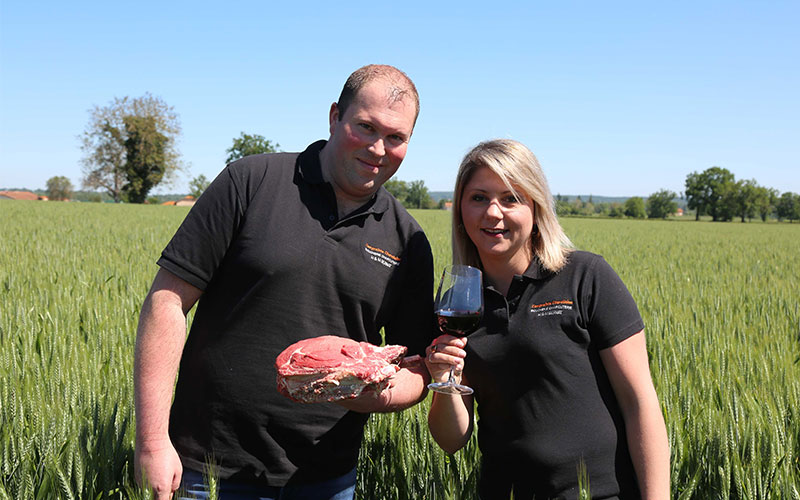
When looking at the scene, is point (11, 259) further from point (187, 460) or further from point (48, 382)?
point (187, 460)

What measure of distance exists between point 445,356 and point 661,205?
125 m

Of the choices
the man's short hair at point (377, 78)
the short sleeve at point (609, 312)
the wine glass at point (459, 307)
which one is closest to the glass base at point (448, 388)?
the wine glass at point (459, 307)

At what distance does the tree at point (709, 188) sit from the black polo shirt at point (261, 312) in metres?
111

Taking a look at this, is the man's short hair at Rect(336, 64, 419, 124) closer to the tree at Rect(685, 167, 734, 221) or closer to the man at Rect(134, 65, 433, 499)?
the man at Rect(134, 65, 433, 499)

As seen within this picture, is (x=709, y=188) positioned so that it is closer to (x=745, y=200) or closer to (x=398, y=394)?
(x=745, y=200)

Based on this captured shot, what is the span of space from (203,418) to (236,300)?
392mm

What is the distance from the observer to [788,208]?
101 meters

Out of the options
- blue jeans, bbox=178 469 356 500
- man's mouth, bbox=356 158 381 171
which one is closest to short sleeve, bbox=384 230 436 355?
man's mouth, bbox=356 158 381 171

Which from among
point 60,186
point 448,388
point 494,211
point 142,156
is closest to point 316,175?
point 494,211

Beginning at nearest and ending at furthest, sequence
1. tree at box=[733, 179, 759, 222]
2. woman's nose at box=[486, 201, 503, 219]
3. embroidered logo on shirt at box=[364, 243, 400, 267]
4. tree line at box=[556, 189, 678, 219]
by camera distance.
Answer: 1. woman's nose at box=[486, 201, 503, 219]
2. embroidered logo on shirt at box=[364, 243, 400, 267]
3. tree at box=[733, 179, 759, 222]
4. tree line at box=[556, 189, 678, 219]

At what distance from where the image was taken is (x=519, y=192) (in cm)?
187

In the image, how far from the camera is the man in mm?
1742

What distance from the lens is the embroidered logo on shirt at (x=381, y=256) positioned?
1945 millimetres

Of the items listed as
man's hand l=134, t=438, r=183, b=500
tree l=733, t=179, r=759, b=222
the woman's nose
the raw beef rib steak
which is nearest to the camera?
the raw beef rib steak
